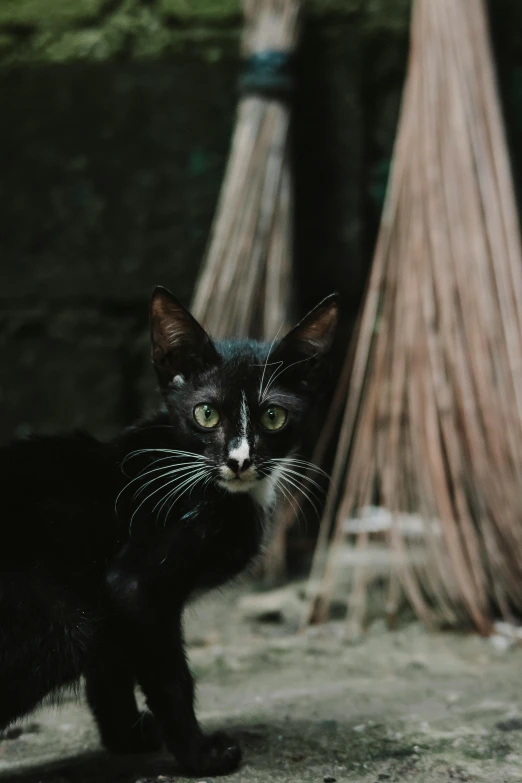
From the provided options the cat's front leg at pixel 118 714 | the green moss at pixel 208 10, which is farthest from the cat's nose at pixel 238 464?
the green moss at pixel 208 10

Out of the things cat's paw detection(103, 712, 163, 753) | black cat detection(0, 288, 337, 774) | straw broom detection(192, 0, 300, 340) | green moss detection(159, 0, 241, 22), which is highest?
green moss detection(159, 0, 241, 22)

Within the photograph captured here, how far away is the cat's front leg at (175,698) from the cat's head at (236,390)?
8.7 inches

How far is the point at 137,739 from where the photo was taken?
50.6 inches

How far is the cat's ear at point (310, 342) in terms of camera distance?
4.15 feet

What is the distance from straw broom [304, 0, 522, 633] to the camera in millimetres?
1729

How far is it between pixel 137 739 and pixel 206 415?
1.60 feet

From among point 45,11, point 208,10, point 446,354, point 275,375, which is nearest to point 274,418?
point 275,375

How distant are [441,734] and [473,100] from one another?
127cm

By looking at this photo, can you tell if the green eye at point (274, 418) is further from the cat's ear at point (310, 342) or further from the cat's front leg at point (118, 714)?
the cat's front leg at point (118, 714)

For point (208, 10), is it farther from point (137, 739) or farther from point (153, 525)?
point (137, 739)

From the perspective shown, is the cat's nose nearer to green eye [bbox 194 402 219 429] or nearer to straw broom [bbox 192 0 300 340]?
green eye [bbox 194 402 219 429]

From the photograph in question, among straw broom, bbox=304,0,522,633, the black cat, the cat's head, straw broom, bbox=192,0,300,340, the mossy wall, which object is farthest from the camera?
the mossy wall

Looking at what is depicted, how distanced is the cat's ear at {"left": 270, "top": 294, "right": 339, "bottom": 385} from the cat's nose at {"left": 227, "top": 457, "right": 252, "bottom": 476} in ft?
0.60

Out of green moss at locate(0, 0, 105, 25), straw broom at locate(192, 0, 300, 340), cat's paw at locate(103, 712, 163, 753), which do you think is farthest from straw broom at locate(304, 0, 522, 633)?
green moss at locate(0, 0, 105, 25)
